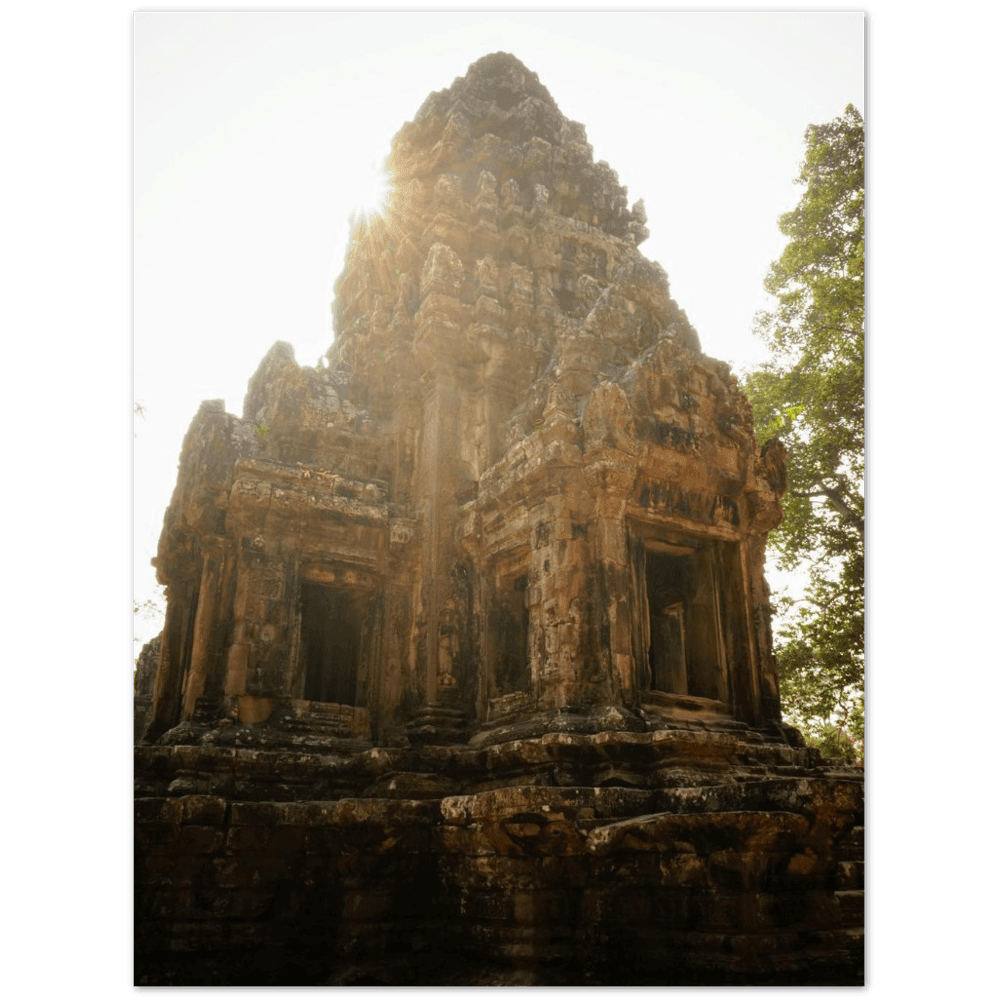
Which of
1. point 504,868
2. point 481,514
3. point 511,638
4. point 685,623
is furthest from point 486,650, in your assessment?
point 504,868

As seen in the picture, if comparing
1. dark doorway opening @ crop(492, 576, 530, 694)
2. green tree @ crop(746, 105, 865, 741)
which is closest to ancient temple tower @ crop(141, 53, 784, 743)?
dark doorway opening @ crop(492, 576, 530, 694)

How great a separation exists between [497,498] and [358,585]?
202cm

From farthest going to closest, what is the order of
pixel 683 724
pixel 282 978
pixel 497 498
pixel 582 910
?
1. pixel 497 498
2. pixel 683 724
3. pixel 282 978
4. pixel 582 910

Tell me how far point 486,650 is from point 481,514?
4.67ft

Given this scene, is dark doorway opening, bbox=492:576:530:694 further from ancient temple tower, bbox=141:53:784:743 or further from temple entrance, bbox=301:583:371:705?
temple entrance, bbox=301:583:371:705

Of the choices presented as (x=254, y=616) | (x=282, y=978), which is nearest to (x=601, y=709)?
(x=282, y=978)

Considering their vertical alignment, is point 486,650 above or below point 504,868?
above

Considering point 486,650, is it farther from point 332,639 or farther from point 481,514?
point 332,639

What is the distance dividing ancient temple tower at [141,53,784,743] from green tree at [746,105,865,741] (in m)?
5.20

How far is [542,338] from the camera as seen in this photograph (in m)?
10.4

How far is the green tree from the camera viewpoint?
14.4 metres

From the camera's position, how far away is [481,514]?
357 inches

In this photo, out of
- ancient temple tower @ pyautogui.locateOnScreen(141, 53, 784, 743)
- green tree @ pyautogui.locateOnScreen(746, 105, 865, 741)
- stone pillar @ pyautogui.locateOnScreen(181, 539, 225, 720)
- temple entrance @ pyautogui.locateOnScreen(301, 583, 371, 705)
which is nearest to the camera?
ancient temple tower @ pyautogui.locateOnScreen(141, 53, 784, 743)

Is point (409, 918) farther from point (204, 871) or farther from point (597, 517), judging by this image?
point (597, 517)
